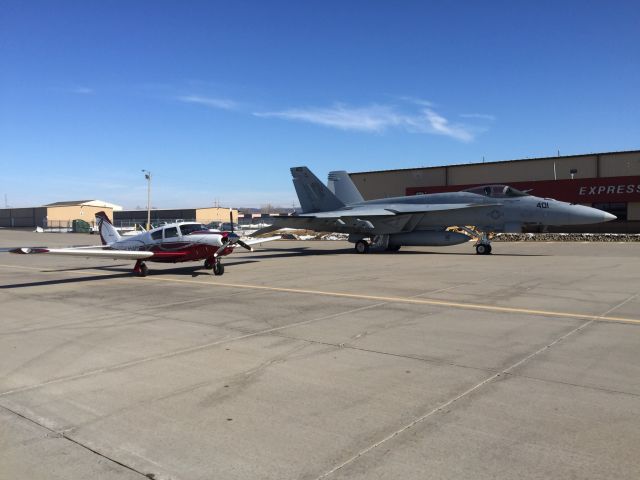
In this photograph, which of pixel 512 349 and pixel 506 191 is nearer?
pixel 512 349

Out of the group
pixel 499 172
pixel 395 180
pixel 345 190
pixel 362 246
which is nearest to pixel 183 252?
pixel 362 246

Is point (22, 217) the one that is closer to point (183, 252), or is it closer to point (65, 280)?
point (65, 280)

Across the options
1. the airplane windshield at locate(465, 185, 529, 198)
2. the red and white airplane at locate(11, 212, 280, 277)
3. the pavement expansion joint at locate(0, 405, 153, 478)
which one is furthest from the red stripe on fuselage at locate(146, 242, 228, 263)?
the airplane windshield at locate(465, 185, 529, 198)

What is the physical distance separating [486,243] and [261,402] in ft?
64.4

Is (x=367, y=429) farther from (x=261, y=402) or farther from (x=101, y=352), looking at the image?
(x=101, y=352)

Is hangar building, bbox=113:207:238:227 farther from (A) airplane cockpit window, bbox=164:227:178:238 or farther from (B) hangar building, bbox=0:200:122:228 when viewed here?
(A) airplane cockpit window, bbox=164:227:178:238

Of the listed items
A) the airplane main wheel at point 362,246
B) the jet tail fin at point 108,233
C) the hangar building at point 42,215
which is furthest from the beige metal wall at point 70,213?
the jet tail fin at point 108,233

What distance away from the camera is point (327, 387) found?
5043 millimetres

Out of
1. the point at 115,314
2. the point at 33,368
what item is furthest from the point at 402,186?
the point at 33,368

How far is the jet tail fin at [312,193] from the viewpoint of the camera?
2747 centimetres

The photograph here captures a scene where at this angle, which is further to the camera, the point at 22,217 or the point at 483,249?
the point at 22,217

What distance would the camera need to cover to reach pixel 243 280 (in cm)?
1467

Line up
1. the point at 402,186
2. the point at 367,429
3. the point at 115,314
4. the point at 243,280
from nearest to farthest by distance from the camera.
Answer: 1. the point at 367,429
2. the point at 115,314
3. the point at 243,280
4. the point at 402,186

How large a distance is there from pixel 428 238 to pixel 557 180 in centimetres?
2391
